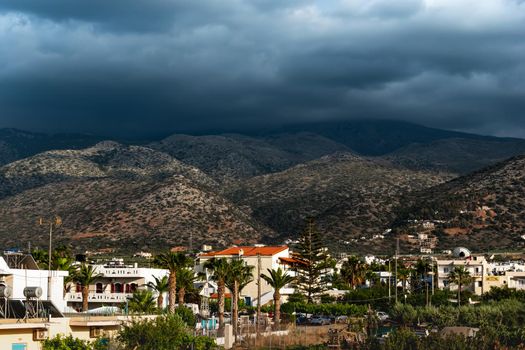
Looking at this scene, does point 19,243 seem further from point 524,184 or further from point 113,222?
point 524,184

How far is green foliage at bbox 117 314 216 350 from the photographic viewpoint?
4741 centimetres

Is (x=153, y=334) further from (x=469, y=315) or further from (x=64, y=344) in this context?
(x=469, y=315)

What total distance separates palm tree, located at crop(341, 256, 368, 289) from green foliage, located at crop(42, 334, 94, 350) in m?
83.0

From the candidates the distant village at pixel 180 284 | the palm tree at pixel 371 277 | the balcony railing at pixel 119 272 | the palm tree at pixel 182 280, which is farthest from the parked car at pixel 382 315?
the balcony railing at pixel 119 272

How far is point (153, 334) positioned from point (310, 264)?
64733 mm

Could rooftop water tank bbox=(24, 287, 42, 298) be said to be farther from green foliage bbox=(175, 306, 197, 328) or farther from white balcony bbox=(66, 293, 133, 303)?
white balcony bbox=(66, 293, 133, 303)

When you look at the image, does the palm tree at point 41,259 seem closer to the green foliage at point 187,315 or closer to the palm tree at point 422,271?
the green foliage at point 187,315

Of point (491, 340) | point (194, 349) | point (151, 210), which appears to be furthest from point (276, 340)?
point (151, 210)

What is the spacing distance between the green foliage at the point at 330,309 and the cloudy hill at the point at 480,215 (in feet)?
236

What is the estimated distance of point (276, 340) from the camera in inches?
2736

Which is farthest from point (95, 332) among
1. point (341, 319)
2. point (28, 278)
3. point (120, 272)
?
point (341, 319)

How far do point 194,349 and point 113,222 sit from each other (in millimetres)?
130625

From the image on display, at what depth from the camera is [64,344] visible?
137 ft

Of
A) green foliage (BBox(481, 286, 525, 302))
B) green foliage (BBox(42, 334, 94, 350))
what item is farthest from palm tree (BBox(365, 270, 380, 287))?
green foliage (BBox(42, 334, 94, 350))
